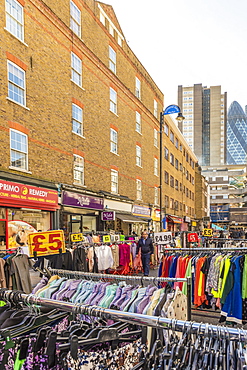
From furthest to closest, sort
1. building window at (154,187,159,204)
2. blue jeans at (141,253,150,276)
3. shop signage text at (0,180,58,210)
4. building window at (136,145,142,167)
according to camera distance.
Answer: building window at (154,187,159,204), building window at (136,145,142,167), shop signage text at (0,180,58,210), blue jeans at (141,253,150,276)

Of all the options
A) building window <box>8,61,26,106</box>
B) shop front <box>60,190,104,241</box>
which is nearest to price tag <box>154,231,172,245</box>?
shop front <box>60,190,104,241</box>

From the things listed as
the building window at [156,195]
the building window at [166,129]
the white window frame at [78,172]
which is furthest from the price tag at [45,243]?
the building window at [166,129]

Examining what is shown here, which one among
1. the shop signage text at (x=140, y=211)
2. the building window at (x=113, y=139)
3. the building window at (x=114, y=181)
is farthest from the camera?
the shop signage text at (x=140, y=211)

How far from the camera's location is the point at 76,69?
18688 millimetres

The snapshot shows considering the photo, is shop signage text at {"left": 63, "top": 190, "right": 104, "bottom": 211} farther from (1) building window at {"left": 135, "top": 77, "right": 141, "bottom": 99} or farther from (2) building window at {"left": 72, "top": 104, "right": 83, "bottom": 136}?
(1) building window at {"left": 135, "top": 77, "right": 141, "bottom": 99}

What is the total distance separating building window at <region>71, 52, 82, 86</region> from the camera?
60.0ft

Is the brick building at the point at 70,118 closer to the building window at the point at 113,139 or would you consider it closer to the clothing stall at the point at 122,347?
the building window at the point at 113,139

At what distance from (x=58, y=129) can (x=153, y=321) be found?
15232mm

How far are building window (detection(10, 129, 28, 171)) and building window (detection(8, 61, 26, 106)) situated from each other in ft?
5.23

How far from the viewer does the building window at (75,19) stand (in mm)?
18344

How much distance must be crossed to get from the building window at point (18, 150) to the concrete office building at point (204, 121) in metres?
149

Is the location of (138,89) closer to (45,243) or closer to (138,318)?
(45,243)

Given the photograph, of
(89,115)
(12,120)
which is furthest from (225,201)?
(12,120)

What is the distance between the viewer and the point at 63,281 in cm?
388
